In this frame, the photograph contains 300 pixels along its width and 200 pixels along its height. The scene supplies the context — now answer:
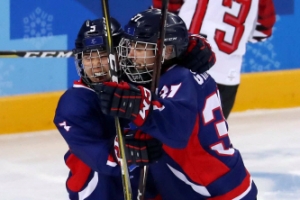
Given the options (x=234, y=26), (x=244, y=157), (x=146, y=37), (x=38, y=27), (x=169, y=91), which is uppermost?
(x=146, y=37)

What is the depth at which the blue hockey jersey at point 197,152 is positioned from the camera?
6.15 feet

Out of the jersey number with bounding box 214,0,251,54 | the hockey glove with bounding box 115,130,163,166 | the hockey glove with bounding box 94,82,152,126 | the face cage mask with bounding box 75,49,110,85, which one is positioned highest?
the hockey glove with bounding box 94,82,152,126

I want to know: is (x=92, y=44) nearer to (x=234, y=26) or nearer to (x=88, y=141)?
(x=88, y=141)

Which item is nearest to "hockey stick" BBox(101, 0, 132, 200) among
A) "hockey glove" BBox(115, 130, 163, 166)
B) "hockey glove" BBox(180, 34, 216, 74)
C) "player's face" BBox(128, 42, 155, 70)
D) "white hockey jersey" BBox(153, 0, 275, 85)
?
"hockey glove" BBox(115, 130, 163, 166)

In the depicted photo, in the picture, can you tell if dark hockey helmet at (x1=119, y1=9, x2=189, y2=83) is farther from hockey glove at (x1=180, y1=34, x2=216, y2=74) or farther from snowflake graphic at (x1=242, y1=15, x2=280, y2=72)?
snowflake graphic at (x1=242, y1=15, x2=280, y2=72)

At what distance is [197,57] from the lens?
2.12m

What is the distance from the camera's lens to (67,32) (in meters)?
4.42

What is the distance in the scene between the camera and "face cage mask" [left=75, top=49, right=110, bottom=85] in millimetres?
2053

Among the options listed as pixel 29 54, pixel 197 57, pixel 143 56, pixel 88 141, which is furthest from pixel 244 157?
pixel 143 56

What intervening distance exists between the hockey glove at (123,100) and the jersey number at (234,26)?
1727 mm

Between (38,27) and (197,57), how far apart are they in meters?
2.35

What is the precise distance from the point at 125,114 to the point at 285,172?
1.91m

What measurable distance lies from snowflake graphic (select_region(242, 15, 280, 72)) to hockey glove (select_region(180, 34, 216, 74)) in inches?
109

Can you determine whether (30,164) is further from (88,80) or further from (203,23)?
(88,80)
